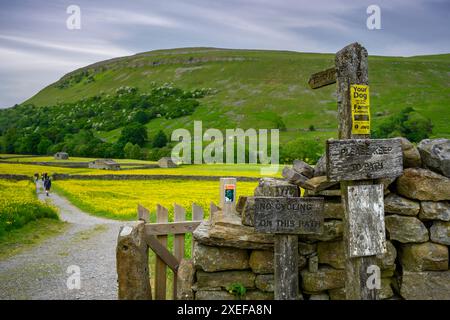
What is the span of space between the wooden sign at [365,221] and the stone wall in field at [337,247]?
2.03ft

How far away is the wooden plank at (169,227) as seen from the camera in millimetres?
7727

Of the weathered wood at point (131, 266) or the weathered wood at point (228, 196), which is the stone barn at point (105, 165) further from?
the weathered wood at point (131, 266)

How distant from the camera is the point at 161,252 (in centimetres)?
759

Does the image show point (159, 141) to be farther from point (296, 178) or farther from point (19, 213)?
point (296, 178)

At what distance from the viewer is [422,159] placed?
680 centimetres

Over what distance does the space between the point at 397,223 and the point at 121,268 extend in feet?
15.0

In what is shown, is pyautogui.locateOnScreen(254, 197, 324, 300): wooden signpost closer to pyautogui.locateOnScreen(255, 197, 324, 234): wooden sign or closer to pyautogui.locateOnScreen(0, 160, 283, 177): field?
pyautogui.locateOnScreen(255, 197, 324, 234): wooden sign

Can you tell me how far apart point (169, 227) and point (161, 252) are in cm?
54

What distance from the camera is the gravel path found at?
9.28m

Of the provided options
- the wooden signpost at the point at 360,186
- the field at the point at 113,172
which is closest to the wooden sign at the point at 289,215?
the wooden signpost at the point at 360,186

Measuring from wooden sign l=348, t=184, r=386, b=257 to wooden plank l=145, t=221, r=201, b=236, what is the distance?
3541 mm
